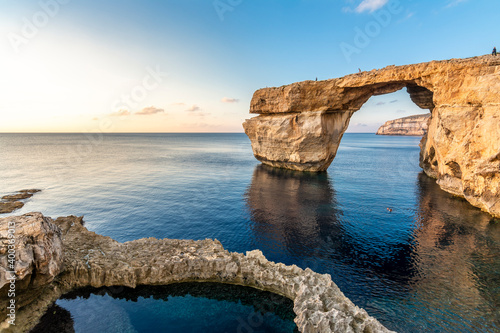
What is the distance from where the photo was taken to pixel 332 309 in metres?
10.0

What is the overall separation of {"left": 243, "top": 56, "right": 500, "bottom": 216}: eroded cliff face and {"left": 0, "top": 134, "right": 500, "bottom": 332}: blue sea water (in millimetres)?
3688

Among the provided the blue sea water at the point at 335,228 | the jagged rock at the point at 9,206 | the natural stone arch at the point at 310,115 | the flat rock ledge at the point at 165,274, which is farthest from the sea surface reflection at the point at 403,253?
the jagged rock at the point at 9,206

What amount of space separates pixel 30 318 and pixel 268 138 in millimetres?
40889

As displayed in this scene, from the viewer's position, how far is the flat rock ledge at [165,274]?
1006 cm

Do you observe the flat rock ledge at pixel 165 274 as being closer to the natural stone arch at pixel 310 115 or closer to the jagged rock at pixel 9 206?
the jagged rock at pixel 9 206

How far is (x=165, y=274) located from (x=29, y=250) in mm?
6419

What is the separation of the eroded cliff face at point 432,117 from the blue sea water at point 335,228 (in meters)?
3.69

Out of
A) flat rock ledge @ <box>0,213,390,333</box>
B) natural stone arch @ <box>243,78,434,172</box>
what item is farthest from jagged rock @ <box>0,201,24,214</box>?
natural stone arch @ <box>243,78,434,172</box>

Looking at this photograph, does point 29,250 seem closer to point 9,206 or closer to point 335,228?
point 335,228

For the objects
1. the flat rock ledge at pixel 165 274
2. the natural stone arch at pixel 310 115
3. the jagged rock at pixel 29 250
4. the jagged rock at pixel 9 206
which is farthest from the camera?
the natural stone arch at pixel 310 115

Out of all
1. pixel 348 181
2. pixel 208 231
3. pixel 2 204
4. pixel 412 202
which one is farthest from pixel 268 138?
pixel 2 204

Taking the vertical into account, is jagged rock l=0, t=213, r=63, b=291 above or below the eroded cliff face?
below

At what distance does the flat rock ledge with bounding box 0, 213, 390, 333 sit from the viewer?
1006 centimetres

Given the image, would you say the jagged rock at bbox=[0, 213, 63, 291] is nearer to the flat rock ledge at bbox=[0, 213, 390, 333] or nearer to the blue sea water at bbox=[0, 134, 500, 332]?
the flat rock ledge at bbox=[0, 213, 390, 333]
